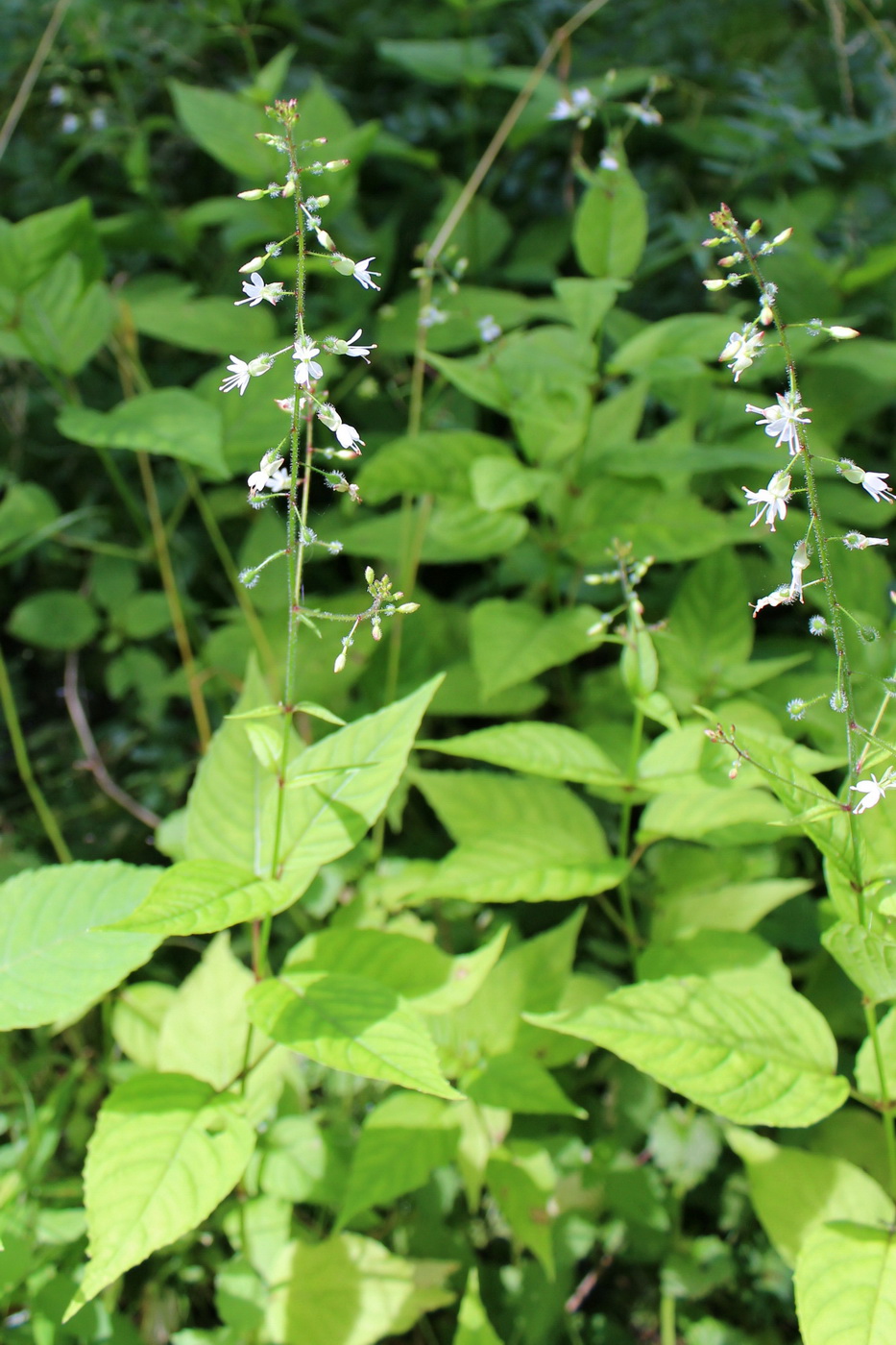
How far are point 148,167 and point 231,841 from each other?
2.29m

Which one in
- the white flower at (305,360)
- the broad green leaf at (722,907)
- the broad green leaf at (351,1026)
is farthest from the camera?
the broad green leaf at (722,907)

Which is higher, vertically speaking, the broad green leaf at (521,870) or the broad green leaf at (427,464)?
the broad green leaf at (427,464)

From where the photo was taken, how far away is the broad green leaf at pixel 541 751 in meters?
1.57

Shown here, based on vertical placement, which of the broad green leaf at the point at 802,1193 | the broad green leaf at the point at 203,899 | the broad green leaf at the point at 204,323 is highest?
the broad green leaf at the point at 204,323

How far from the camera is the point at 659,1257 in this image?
72.0 inches

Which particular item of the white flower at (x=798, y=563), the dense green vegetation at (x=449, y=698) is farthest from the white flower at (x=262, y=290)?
the white flower at (x=798, y=563)

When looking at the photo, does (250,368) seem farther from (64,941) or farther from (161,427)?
(161,427)

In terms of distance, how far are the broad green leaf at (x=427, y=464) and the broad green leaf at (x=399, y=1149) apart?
3.88 ft

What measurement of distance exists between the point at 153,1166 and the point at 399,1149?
0.45 m

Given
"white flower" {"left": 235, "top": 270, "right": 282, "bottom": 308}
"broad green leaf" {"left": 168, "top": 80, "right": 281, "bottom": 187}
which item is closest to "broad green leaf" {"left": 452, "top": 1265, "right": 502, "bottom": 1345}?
"white flower" {"left": 235, "top": 270, "right": 282, "bottom": 308}

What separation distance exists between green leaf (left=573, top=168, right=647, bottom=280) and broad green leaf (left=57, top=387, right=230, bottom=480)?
Result: 0.87 metres

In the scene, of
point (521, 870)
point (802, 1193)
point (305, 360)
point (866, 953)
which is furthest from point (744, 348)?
point (802, 1193)

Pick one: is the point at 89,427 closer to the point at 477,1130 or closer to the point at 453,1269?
the point at 477,1130

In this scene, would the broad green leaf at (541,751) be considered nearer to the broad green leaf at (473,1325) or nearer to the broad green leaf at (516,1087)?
the broad green leaf at (516,1087)
